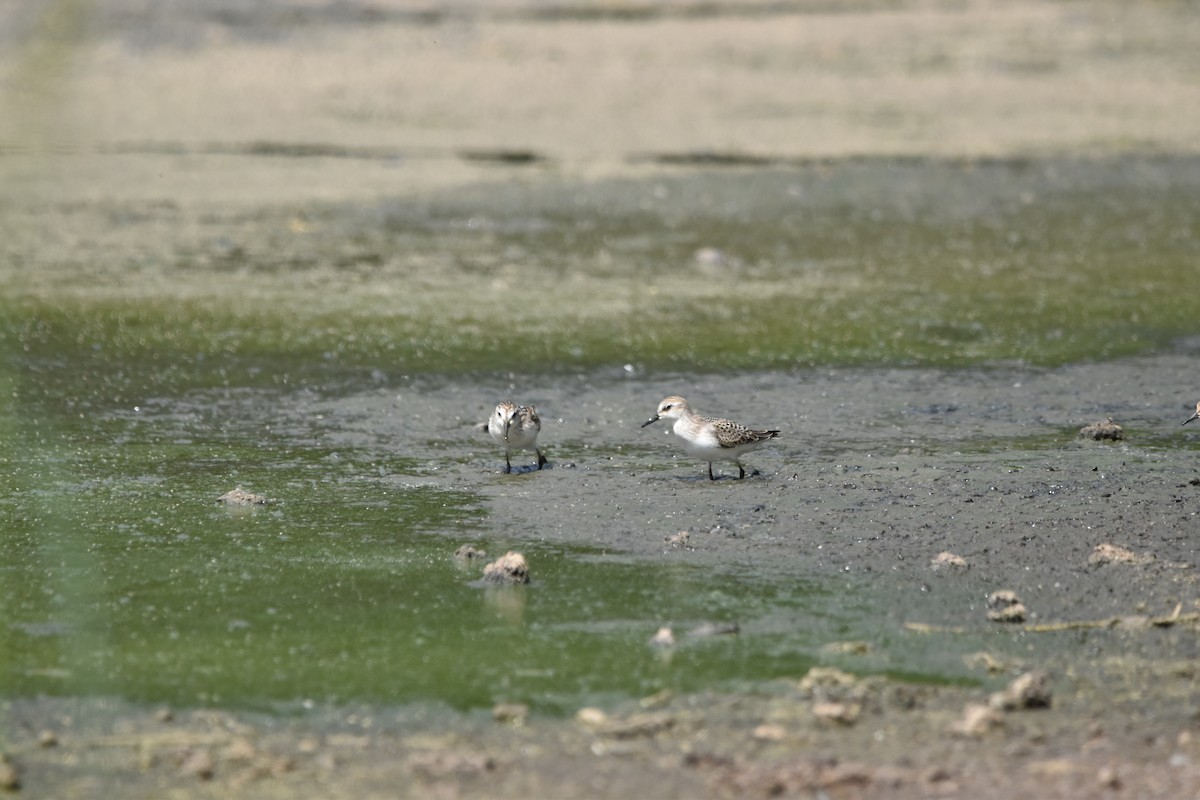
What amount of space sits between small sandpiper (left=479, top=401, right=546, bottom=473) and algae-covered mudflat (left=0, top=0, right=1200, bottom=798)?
204 millimetres

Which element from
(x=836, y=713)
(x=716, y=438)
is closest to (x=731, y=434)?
(x=716, y=438)

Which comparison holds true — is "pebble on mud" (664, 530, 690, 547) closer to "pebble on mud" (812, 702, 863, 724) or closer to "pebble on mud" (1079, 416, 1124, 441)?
"pebble on mud" (812, 702, 863, 724)

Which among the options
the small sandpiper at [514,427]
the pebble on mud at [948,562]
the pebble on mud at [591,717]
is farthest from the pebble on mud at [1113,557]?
the small sandpiper at [514,427]

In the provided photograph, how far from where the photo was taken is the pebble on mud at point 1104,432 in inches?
364

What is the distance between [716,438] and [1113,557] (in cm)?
202

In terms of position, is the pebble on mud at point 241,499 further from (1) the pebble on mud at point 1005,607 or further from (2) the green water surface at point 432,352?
(1) the pebble on mud at point 1005,607

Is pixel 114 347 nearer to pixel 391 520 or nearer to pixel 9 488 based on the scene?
pixel 9 488

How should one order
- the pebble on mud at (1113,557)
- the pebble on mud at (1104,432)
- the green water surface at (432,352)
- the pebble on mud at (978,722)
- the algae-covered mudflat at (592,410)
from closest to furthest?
1. the pebble on mud at (978,722)
2. the algae-covered mudflat at (592,410)
3. the green water surface at (432,352)
4. the pebble on mud at (1113,557)
5. the pebble on mud at (1104,432)

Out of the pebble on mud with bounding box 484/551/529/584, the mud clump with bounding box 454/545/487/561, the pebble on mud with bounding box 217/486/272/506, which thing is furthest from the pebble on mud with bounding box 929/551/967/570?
the pebble on mud with bounding box 217/486/272/506

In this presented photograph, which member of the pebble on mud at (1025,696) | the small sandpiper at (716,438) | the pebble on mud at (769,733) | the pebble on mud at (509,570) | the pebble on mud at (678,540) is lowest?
the pebble on mud at (769,733)

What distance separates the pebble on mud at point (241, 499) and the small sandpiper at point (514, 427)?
4.01 ft

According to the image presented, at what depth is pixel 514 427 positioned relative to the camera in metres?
8.82

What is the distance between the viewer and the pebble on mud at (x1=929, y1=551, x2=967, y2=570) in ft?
23.9

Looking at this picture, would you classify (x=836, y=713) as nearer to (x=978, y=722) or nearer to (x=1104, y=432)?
(x=978, y=722)
